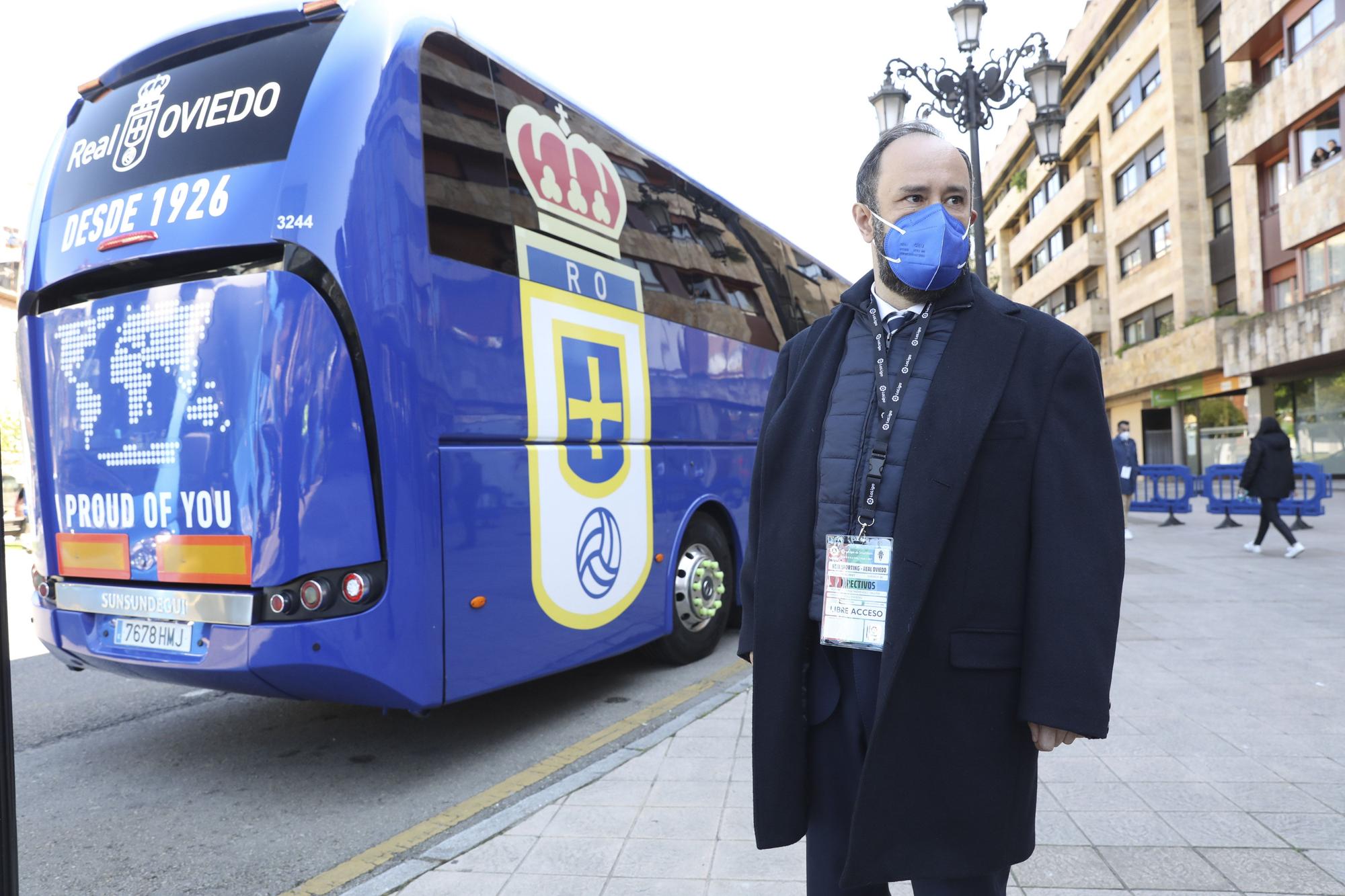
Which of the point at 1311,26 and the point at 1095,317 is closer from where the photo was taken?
the point at 1311,26

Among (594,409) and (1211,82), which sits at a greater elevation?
(1211,82)

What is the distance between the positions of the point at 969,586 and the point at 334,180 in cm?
311

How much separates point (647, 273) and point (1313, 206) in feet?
80.5

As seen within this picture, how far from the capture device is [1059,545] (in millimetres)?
1726

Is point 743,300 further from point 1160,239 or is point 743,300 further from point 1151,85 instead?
point 1151,85

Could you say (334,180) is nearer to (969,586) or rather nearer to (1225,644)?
(969,586)

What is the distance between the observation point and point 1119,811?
3449 millimetres

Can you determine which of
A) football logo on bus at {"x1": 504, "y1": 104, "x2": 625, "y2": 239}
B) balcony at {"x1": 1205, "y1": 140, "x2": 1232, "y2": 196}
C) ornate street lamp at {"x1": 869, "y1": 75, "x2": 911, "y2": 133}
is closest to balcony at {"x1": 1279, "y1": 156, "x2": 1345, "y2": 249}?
balcony at {"x1": 1205, "y1": 140, "x2": 1232, "y2": 196}

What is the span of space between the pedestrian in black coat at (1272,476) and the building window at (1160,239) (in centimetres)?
2367

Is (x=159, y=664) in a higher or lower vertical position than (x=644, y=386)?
lower

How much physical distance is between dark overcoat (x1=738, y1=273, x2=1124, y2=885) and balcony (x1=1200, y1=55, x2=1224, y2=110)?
110ft

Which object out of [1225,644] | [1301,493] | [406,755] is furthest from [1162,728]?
[1301,493]

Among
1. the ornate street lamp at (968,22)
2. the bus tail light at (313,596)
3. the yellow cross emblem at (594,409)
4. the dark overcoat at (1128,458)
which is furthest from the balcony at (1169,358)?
the bus tail light at (313,596)

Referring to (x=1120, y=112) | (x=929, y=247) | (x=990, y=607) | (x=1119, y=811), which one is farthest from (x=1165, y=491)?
(x=1120, y=112)
